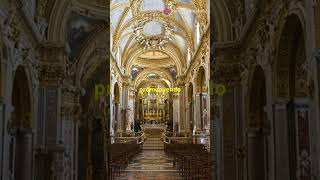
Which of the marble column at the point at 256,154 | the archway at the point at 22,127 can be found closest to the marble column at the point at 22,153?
the archway at the point at 22,127

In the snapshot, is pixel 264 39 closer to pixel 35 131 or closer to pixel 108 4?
pixel 108 4

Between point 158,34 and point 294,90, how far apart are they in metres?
14.5

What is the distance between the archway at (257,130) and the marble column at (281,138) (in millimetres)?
645

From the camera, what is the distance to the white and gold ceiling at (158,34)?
7.75 meters

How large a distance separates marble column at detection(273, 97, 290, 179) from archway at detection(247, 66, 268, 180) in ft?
2.11

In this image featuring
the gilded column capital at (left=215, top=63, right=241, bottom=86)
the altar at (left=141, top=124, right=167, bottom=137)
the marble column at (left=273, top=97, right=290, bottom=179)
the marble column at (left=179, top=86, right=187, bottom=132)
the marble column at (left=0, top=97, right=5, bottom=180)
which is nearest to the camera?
the marble column at (left=273, top=97, right=290, bottom=179)

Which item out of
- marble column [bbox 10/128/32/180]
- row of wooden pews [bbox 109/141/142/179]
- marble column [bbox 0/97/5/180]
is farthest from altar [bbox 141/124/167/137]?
marble column [bbox 0/97/5/180]

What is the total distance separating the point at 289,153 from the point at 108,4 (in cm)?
303

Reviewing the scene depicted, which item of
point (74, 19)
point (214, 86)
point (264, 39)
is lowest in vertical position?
point (214, 86)

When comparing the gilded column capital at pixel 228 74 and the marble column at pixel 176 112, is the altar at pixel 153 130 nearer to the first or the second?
the marble column at pixel 176 112

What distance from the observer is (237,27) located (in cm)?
557

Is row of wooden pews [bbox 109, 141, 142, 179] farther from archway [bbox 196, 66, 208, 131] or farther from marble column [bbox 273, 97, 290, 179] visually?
archway [bbox 196, 66, 208, 131]

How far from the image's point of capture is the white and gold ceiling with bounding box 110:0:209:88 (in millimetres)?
7754

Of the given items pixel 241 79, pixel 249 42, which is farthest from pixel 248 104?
pixel 249 42
